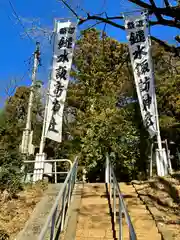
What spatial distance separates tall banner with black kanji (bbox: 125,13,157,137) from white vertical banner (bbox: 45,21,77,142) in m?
1.91

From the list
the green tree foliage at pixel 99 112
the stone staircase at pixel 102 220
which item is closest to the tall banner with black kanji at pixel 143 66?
the green tree foliage at pixel 99 112

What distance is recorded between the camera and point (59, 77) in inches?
397

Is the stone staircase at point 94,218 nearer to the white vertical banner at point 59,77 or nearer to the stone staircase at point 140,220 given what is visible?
the stone staircase at point 140,220

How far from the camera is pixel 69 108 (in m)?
19.8

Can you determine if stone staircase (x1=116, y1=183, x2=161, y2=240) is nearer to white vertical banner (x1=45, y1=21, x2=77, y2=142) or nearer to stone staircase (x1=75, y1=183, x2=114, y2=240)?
stone staircase (x1=75, y1=183, x2=114, y2=240)

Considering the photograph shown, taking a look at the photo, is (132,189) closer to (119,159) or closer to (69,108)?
(119,159)

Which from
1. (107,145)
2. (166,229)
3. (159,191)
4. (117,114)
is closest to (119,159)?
(107,145)

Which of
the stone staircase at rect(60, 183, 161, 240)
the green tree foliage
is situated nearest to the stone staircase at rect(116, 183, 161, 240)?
the stone staircase at rect(60, 183, 161, 240)

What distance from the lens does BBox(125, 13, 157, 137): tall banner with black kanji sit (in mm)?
9547

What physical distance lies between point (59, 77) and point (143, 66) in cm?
271

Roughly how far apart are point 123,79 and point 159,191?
1187cm

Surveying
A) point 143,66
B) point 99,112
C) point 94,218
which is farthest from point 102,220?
point 99,112

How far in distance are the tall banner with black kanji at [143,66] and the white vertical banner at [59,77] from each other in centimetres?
191

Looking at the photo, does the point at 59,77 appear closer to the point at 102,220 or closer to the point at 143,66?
the point at 143,66
